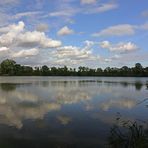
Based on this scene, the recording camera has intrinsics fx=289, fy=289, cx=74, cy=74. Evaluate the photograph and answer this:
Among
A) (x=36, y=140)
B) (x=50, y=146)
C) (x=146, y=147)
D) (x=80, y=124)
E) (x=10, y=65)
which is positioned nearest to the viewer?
(x=146, y=147)

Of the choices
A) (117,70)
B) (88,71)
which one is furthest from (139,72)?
(88,71)

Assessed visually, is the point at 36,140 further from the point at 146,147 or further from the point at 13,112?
the point at 13,112

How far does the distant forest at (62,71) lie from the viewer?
4727 inches

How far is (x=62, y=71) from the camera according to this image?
138 metres

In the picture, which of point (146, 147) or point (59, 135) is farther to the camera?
point (59, 135)

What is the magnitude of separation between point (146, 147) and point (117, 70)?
12850cm

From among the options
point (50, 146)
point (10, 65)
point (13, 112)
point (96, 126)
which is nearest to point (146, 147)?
point (50, 146)

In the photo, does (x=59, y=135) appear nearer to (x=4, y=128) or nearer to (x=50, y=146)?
(x=50, y=146)

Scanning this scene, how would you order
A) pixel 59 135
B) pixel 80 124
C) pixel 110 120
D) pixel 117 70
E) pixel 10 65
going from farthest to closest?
pixel 117 70 < pixel 10 65 < pixel 110 120 < pixel 80 124 < pixel 59 135

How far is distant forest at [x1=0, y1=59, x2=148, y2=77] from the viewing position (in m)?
120

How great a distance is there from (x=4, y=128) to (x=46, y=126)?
1.67 m

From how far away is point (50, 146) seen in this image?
8.75 meters

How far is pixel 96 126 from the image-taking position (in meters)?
11.9

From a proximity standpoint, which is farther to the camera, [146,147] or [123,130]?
[123,130]
